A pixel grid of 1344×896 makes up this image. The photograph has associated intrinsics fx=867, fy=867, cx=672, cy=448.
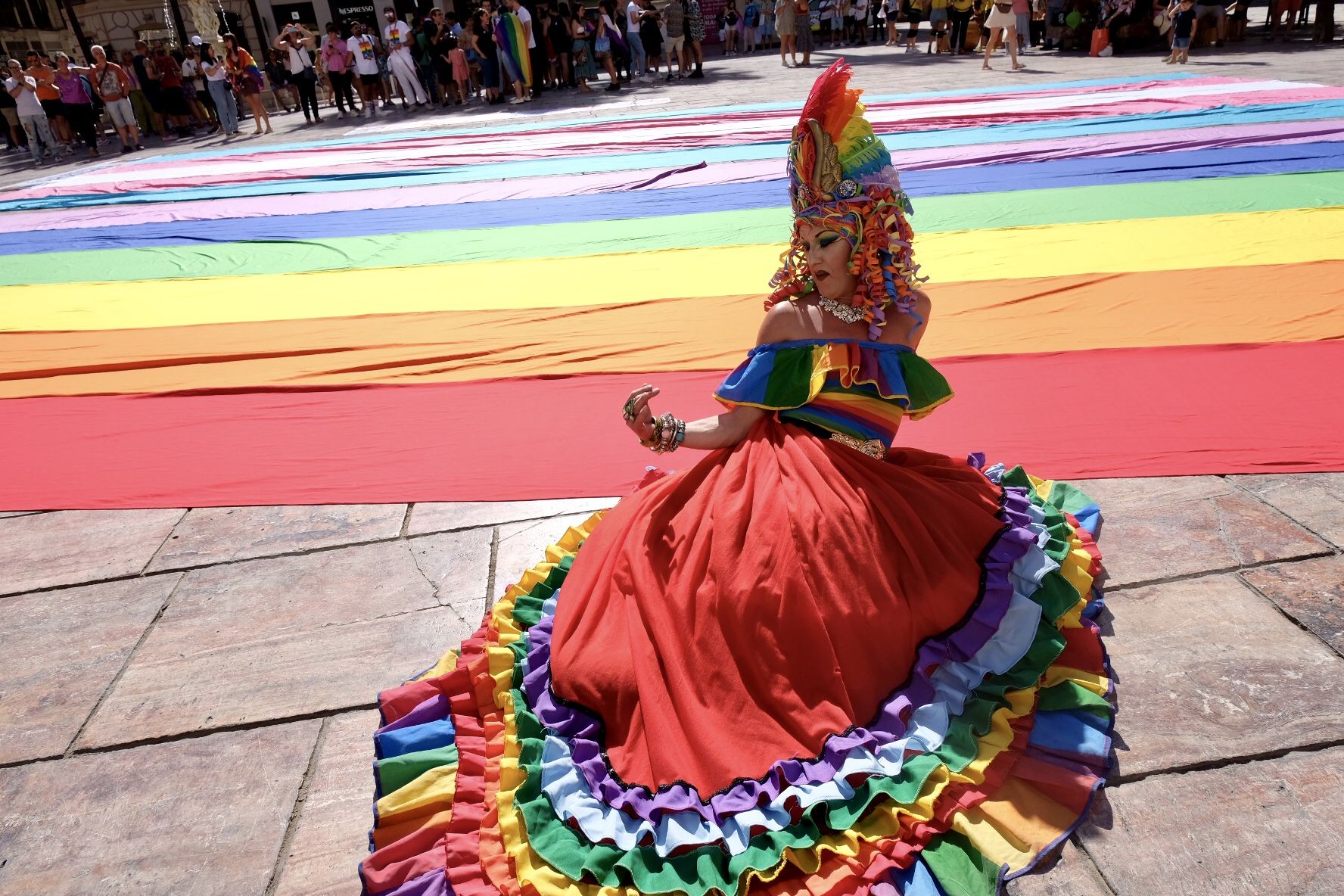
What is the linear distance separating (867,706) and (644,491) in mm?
906

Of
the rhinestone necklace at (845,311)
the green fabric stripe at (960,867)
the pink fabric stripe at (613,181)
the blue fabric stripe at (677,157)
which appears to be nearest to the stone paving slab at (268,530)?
the rhinestone necklace at (845,311)

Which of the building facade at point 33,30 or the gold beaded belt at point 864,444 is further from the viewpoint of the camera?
the building facade at point 33,30

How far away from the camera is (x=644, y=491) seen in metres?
2.63

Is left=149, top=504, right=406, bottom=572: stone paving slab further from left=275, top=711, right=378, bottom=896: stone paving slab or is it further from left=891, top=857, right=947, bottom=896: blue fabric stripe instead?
left=891, top=857, right=947, bottom=896: blue fabric stripe

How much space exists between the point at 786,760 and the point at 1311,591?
189 centimetres

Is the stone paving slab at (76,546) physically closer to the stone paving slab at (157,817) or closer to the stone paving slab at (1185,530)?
the stone paving slab at (157,817)

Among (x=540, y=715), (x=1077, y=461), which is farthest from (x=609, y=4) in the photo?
(x=540, y=715)

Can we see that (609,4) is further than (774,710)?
Yes

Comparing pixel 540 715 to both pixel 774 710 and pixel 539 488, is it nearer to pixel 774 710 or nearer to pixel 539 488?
pixel 774 710

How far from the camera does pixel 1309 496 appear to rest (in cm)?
321

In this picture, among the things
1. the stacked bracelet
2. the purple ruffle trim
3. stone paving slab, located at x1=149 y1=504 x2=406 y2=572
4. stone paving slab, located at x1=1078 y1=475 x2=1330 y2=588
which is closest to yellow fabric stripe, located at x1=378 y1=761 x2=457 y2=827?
the purple ruffle trim

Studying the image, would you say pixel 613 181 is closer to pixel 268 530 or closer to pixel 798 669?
pixel 268 530

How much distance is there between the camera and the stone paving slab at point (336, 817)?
2117 mm

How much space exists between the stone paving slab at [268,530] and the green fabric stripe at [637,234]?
350 centimetres
